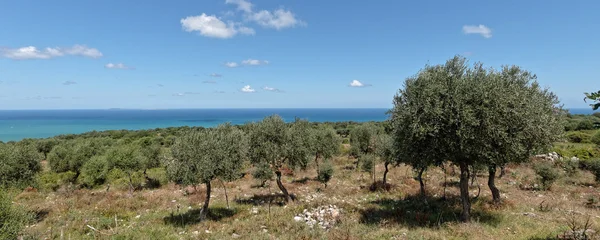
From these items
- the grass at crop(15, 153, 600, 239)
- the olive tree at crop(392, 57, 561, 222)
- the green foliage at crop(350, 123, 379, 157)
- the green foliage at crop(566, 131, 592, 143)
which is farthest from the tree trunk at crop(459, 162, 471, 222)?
the green foliage at crop(566, 131, 592, 143)

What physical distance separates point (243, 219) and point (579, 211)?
22.2 m

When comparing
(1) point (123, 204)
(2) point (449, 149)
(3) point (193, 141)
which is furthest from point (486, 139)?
(1) point (123, 204)

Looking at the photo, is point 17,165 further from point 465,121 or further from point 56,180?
point 465,121

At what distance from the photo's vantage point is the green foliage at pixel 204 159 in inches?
741

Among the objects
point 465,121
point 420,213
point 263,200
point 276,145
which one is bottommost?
point 263,200

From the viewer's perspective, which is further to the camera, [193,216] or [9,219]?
[193,216]

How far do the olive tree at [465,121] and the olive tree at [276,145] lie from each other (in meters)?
10.2

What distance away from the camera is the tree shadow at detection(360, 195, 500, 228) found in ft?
56.5

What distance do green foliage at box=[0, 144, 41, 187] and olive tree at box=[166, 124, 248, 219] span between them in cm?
1462

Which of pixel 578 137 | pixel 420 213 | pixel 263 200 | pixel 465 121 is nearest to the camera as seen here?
pixel 465 121

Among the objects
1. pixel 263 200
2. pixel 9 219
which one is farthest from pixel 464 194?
pixel 9 219

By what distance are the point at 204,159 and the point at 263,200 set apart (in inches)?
366

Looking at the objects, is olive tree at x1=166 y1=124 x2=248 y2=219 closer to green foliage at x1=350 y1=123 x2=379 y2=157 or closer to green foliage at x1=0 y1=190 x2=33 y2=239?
green foliage at x1=0 y1=190 x2=33 y2=239

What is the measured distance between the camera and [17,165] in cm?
2367
